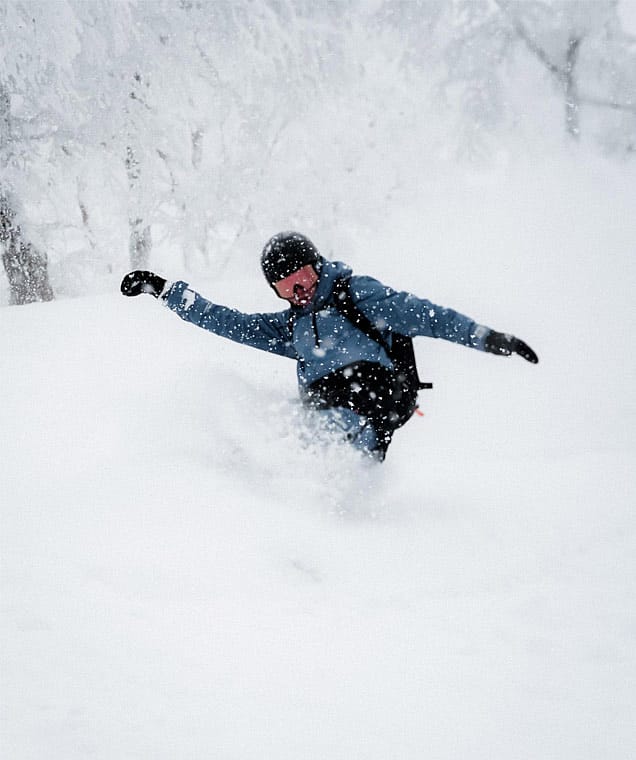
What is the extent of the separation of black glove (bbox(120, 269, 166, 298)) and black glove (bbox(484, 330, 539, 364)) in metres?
2.04

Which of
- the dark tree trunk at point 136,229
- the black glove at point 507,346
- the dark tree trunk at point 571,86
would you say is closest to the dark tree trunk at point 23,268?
the dark tree trunk at point 136,229

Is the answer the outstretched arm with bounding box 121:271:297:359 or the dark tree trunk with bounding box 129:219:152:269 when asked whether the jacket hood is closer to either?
the outstretched arm with bounding box 121:271:297:359

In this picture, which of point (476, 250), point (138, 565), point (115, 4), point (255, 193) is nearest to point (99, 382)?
point (138, 565)

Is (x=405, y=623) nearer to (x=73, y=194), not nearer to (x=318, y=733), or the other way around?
(x=318, y=733)

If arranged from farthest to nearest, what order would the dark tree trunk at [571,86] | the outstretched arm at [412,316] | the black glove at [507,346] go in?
the dark tree trunk at [571,86], the outstretched arm at [412,316], the black glove at [507,346]

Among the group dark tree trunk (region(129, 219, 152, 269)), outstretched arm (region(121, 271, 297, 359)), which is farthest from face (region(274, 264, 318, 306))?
dark tree trunk (region(129, 219, 152, 269))

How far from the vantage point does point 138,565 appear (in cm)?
225

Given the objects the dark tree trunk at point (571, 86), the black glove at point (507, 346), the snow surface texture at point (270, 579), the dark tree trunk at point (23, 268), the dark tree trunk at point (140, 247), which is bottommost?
the snow surface texture at point (270, 579)

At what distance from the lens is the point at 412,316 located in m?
3.35

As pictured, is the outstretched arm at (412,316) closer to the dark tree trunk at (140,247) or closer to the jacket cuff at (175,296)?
the jacket cuff at (175,296)

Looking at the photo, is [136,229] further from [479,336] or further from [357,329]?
[479,336]

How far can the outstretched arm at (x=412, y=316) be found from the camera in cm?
321

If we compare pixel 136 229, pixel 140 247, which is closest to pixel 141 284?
pixel 136 229

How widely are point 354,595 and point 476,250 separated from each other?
13.6 m
